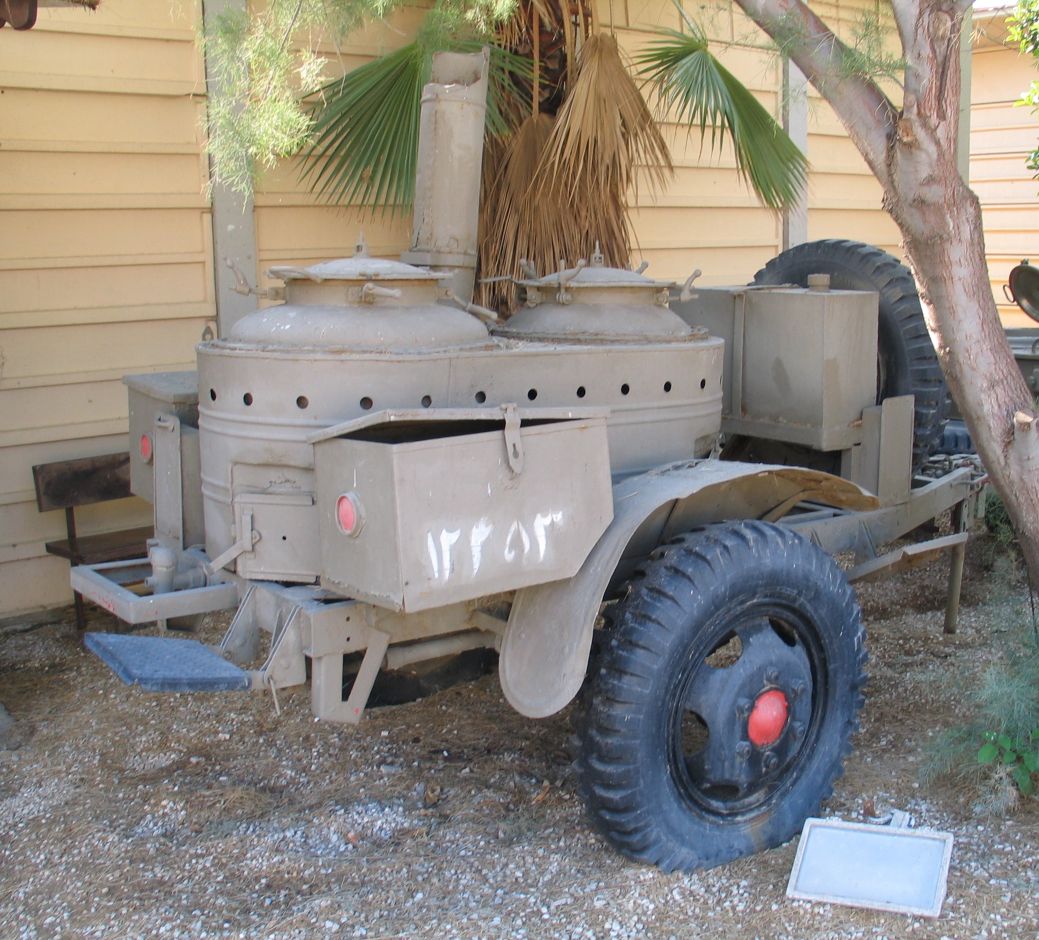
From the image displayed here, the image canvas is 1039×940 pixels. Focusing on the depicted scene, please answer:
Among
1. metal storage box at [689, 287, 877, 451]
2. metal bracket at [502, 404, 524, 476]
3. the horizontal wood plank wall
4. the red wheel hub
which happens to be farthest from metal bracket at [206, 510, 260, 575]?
the horizontal wood plank wall

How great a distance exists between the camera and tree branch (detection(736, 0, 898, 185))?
3.93 meters

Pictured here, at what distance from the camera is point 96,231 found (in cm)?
571

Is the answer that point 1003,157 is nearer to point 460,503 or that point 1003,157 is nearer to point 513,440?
point 513,440

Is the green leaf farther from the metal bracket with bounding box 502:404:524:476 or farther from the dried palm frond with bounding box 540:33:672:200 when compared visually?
the dried palm frond with bounding box 540:33:672:200

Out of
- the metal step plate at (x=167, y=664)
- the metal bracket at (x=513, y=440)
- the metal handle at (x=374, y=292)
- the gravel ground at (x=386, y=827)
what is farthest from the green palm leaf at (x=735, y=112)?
the metal step plate at (x=167, y=664)

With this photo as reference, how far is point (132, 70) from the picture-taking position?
5.74 metres

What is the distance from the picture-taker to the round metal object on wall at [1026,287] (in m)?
6.05

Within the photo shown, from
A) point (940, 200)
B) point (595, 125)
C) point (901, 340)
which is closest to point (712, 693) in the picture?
point (940, 200)

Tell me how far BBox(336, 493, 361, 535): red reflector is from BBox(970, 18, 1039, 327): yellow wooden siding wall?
13254 mm

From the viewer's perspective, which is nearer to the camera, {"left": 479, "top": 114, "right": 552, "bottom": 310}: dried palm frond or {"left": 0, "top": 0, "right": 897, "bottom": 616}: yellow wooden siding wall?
{"left": 0, "top": 0, "right": 897, "bottom": 616}: yellow wooden siding wall

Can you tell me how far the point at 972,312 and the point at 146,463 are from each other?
264 centimetres

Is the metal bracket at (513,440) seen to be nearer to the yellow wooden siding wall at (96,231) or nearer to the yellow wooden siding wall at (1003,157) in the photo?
the yellow wooden siding wall at (96,231)

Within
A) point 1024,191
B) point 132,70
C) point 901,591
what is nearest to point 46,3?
point 132,70

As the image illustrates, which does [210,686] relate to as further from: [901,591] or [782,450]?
[901,591]
